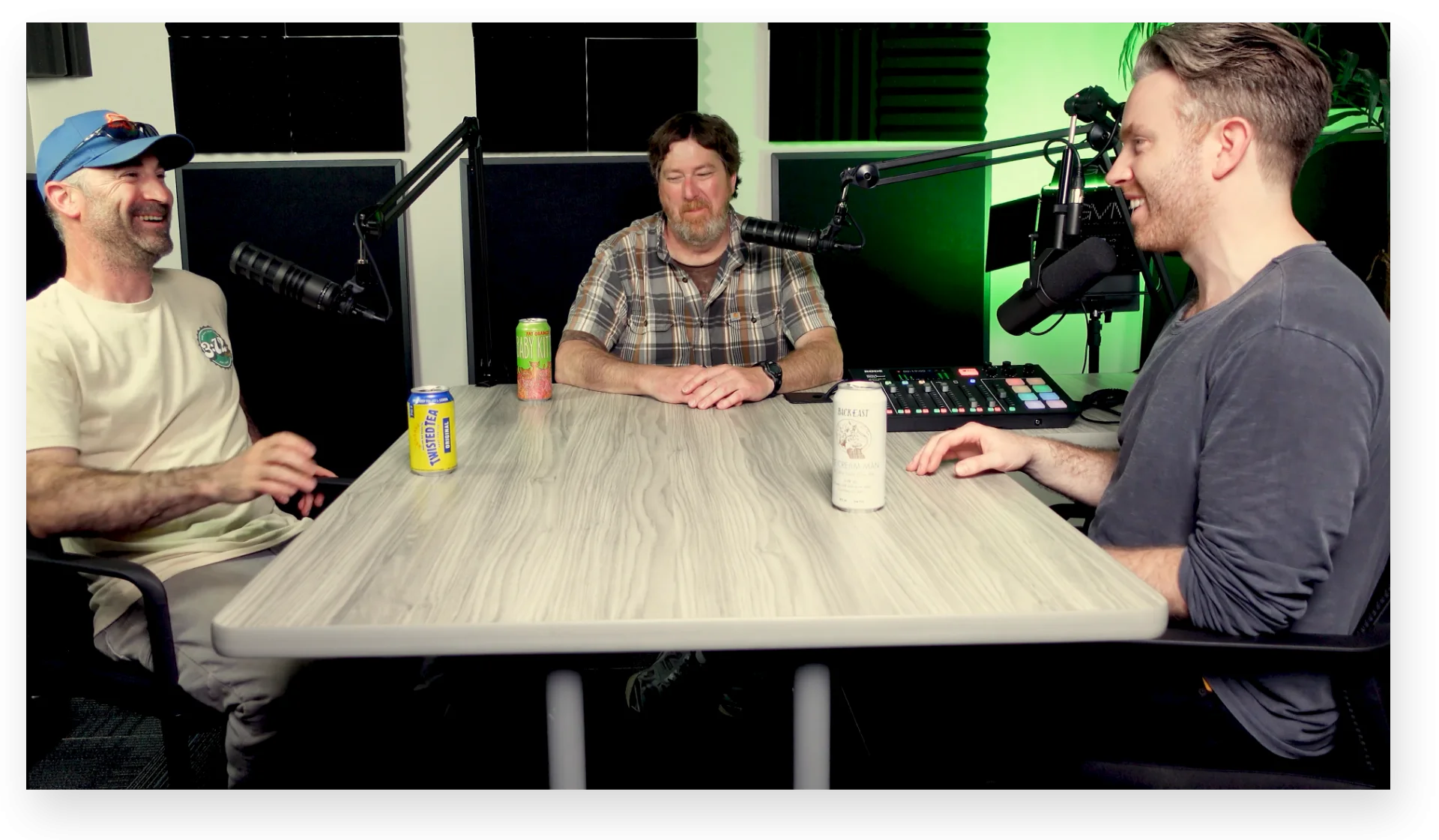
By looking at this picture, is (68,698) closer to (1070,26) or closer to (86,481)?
(86,481)

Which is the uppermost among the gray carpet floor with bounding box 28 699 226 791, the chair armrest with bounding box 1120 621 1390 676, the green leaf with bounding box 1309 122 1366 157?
the green leaf with bounding box 1309 122 1366 157

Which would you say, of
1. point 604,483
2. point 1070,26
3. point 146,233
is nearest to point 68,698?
point 146,233

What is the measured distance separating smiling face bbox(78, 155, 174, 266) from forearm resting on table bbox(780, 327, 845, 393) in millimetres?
1265

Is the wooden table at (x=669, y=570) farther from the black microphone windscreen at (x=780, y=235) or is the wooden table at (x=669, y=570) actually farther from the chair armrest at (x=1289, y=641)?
the black microphone windscreen at (x=780, y=235)

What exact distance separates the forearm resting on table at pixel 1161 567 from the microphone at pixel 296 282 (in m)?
1.28

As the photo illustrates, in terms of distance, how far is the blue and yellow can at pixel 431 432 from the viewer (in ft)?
4.64

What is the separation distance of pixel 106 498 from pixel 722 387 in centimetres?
106

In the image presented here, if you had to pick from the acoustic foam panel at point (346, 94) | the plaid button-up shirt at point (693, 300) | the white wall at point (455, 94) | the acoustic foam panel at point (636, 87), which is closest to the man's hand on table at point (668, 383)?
the plaid button-up shirt at point (693, 300)

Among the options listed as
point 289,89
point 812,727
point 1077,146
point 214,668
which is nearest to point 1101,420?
point 1077,146

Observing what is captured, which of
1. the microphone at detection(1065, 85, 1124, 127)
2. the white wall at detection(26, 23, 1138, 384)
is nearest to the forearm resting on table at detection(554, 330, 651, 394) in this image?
the white wall at detection(26, 23, 1138, 384)

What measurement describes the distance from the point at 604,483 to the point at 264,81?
2.33m

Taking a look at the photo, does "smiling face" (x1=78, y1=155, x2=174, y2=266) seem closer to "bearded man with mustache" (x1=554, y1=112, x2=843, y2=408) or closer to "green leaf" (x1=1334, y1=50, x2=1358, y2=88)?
"bearded man with mustache" (x1=554, y1=112, x2=843, y2=408)

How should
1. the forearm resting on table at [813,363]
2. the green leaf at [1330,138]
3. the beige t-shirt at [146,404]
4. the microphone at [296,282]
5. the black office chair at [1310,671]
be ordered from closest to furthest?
the black office chair at [1310,671] → the beige t-shirt at [146,404] → the microphone at [296,282] → the forearm resting on table at [813,363] → the green leaf at [1330,138]

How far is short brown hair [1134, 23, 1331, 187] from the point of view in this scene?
1174mm
